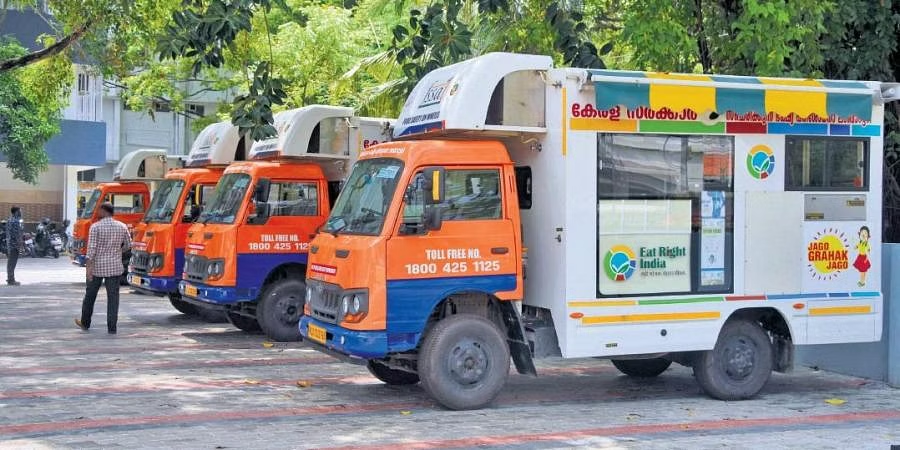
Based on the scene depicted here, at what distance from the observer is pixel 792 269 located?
393 inches

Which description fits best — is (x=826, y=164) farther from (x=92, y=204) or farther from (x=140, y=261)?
(x=92, y=204)

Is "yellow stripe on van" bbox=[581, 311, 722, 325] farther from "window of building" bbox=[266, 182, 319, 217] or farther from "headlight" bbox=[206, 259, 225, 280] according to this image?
"headlight" bbox=[206, 259, 225, 280]

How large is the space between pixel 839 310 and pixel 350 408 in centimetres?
474

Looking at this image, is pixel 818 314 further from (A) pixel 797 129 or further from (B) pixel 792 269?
(A) pixel 797 129

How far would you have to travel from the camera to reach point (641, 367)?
1131cm

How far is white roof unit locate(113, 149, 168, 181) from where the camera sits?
22.0 m

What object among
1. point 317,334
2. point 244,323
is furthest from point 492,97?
point 244,323

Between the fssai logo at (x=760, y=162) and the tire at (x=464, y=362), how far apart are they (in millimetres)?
2842

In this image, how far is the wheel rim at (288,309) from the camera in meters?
13.9

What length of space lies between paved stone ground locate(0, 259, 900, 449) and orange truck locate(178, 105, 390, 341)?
0.75 meters

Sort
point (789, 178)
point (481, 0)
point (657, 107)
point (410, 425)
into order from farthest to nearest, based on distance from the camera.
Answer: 1. point (481, 0)
2. point (789, 178)
3. point (657, 107)
4. point (410, 425)

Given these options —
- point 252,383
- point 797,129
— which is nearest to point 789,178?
point 797,129

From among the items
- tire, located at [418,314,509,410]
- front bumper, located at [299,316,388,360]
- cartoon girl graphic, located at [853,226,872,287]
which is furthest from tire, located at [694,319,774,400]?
front bumper, located at [299,316,388,360]

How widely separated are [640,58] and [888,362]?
4.73m
